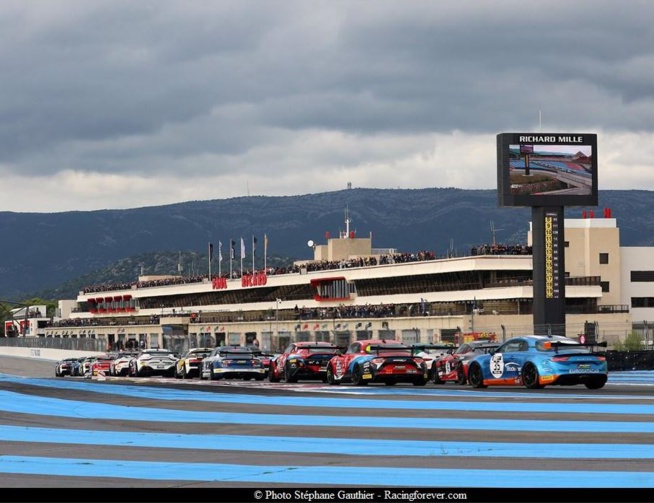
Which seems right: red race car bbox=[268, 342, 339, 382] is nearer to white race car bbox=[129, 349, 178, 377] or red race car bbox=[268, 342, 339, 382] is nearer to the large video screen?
white race car bbox=[129, 349, 178, 377]

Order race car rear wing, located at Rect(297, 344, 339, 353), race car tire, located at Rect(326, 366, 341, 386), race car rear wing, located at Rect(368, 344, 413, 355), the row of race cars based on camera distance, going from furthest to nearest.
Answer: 1. race car rear wing, located at Rect(297, 344, 339, 353)
2. race car tire, located at Rect(326, 366, 341, 386)
3. race car rear wing, located at Rect(368, 344, 413, 355)
4. the row of race cars

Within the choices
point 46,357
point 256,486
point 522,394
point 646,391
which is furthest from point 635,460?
point 46,357

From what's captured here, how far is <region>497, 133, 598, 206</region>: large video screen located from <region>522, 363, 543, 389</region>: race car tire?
136ft

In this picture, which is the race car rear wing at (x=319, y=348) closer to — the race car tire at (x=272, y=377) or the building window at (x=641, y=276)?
the race car tire at (x=272, y=377)

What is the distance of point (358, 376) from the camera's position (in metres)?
33.8

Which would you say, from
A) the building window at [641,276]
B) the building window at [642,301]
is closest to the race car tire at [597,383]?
the building window at [642,301]

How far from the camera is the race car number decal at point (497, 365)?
30.4m

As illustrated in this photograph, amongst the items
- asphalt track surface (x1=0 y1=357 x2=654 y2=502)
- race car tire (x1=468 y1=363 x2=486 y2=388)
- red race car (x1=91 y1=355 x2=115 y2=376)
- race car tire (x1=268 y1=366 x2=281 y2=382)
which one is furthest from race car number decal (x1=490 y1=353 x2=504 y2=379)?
red race car (x1=91 y1=355 x2=115 y2=376)

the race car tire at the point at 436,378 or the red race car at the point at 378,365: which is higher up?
the red race car at the point at 378,365

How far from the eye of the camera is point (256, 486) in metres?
12.7

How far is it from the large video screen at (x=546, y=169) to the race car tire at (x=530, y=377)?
41.5 meters

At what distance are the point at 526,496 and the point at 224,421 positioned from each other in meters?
A: 10.5

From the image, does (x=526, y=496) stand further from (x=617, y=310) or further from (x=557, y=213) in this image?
(x=617, y=310)

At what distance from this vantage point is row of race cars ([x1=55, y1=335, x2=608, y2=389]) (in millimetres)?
28703
